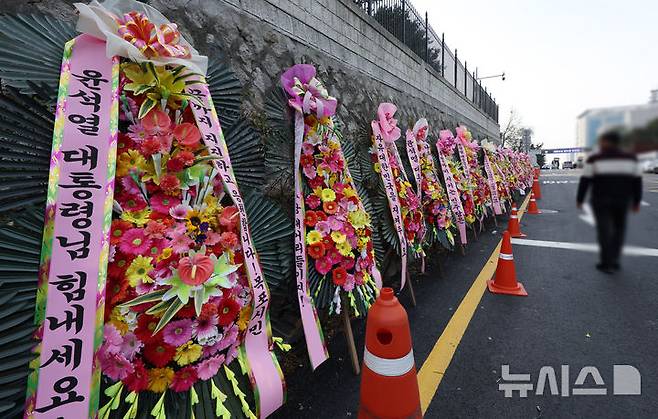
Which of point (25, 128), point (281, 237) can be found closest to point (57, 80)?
point (25, 128)

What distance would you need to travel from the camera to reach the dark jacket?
0.24 meters

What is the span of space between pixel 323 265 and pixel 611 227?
7.37ft

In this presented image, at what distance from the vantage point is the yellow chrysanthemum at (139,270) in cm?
144

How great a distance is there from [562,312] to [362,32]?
4.07m

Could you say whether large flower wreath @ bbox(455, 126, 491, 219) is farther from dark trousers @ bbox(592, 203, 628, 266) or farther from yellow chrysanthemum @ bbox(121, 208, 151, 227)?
dark trousers @ bbox(592, 203, 628, 266)

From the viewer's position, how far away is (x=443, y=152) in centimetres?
552

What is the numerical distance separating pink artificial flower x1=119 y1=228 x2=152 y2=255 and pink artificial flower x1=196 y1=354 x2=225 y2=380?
520 mm

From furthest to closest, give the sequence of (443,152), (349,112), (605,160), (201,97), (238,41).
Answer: (443,152) → (349,112) → (238,41) → (201,97) → (605,160)

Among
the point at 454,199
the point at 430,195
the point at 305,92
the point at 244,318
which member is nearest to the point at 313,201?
the point at 305,92

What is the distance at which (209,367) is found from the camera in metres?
1.58

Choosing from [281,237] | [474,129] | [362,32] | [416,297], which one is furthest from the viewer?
[474,129]

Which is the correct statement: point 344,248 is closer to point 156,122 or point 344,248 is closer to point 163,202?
point 163,202

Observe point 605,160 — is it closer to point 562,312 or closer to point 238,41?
point 238,41

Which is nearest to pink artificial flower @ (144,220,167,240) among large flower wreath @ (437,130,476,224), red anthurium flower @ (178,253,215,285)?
red anthurium flower @ (178,253,215,285)
